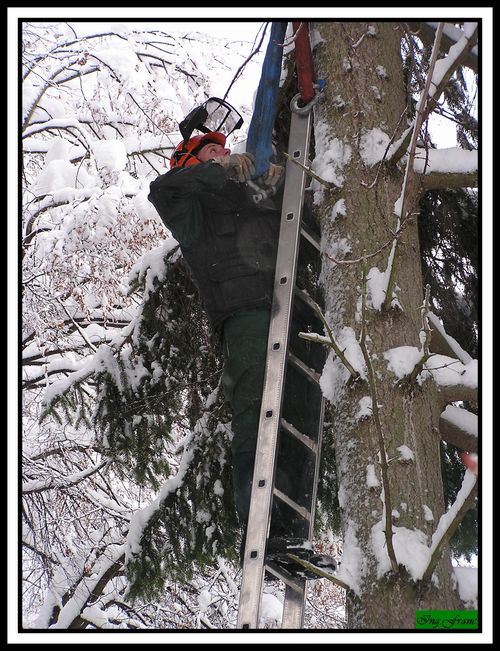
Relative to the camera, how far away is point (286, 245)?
12.4 ft

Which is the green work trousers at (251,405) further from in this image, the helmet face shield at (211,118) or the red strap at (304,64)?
the helmet face shield at (211,118)

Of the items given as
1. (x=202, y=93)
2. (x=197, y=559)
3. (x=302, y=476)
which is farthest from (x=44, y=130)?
(x=302, y=476)

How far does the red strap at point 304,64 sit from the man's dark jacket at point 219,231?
1.65 feet

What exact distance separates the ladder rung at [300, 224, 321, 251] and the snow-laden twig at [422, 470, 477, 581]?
1580mm

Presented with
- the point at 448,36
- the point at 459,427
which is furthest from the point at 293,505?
the point at 448,36

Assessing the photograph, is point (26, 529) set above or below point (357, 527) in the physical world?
above

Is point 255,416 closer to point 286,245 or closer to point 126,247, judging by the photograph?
point 286,245

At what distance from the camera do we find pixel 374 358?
3098mm

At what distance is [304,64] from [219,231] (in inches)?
33.5

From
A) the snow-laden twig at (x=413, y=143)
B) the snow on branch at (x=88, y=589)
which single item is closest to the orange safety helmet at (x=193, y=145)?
the snow-laden twig at (x=413, y=143)

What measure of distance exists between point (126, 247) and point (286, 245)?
3713 millimetres

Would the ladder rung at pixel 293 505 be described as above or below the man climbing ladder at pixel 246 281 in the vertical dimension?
below

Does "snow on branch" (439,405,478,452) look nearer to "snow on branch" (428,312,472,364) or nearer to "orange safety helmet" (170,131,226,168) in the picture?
"snow on branch" (428,312,472,364)

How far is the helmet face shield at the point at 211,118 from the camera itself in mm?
4664
